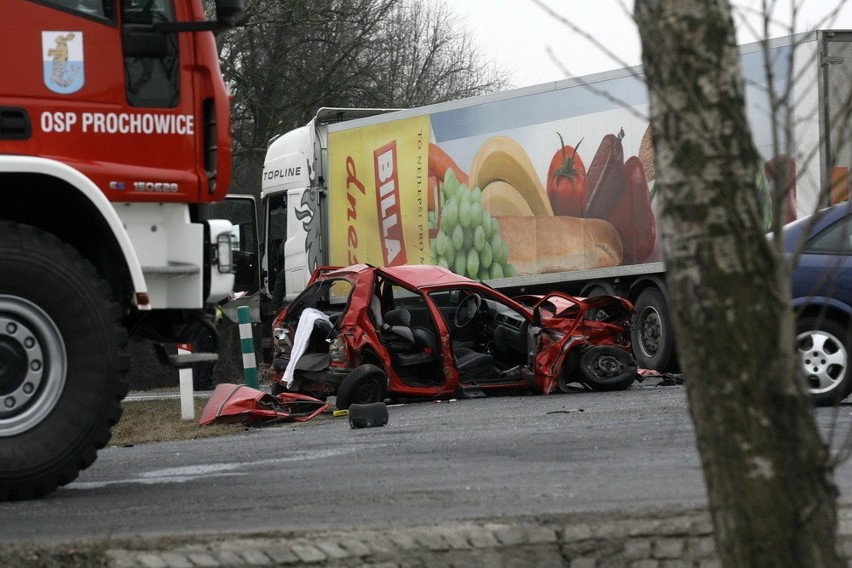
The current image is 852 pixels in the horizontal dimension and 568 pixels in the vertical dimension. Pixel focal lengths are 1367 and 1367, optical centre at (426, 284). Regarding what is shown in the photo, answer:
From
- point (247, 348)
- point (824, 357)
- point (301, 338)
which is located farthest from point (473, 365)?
point (824, 357)

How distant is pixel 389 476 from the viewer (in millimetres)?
7375

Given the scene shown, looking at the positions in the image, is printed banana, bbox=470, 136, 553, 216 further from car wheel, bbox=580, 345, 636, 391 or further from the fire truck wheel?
the fire truck wheel

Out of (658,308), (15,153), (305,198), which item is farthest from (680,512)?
(305,198)

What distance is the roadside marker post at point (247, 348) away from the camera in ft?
50.8

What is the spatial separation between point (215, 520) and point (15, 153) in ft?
7.08

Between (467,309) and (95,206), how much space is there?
8.10 meters

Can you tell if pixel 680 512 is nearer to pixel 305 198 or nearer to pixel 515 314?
pixel 515 314

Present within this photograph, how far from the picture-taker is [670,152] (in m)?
3.84

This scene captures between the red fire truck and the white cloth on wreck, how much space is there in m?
6.43

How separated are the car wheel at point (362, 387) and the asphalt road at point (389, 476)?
53.0 inches

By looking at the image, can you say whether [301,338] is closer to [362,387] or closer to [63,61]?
[362,387]

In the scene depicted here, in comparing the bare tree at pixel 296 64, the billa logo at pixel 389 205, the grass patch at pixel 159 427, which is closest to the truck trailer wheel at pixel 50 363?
the grass patch at pixel 159 427

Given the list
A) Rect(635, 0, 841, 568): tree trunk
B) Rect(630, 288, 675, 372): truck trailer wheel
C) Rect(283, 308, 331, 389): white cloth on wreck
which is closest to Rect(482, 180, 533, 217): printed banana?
Rect(630, 288, 675, 372): truck trailer wheel

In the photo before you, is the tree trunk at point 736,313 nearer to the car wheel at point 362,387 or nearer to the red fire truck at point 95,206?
the red fire truck at point 95,206
